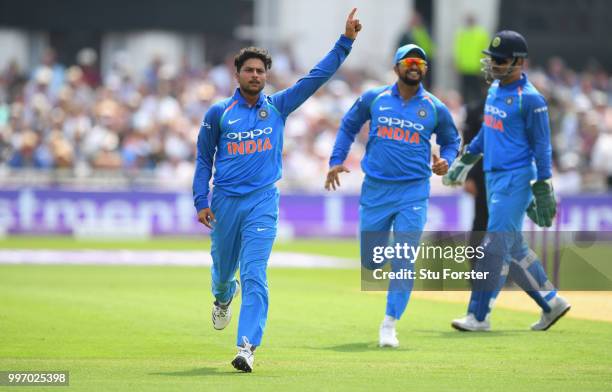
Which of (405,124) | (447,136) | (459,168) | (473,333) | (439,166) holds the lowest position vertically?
(473,333)

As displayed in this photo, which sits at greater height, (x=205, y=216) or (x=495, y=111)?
(x=495, y=111)

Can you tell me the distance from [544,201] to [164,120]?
1598 cm

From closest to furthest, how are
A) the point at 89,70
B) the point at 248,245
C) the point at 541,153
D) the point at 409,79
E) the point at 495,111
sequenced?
the point at 248,245 → the point at 409,79 → the point at 541,153 → the point at 495,111 → the point at 89,70

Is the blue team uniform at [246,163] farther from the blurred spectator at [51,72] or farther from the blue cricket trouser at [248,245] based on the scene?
the blurred spectator at [51,72]

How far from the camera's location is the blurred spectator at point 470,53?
3095cm

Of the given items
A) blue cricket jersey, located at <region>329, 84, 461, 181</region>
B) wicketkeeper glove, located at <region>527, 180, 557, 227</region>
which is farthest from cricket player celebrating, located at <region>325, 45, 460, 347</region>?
wicketkeeper glove, located at <region>527, 180, 557, 227</region>

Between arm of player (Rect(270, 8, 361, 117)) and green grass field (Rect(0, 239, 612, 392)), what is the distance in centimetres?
204

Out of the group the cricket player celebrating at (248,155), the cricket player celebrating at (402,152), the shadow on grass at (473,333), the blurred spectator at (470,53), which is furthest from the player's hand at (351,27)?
the blurred spectator at (470,53)

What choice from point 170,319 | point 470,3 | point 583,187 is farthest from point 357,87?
point 170,319

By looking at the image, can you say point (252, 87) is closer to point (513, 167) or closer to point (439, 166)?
point (439, 166)

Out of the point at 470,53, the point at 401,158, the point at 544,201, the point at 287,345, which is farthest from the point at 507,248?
the point at 470,53

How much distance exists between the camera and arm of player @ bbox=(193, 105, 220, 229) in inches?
420

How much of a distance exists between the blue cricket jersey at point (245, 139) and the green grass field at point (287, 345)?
1.41m

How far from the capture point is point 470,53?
31.2 metres
